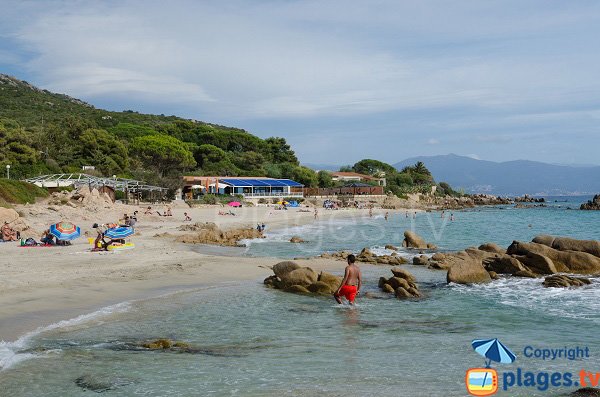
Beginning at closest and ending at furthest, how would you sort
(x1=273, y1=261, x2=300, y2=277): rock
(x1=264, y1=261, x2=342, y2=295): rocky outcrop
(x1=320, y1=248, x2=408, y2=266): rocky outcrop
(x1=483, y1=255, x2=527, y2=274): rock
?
(x1=264, y1=261, x2=342, y2=295): rocky outcrop, (x1=273, y1=261, x2=300, y2=277): rock, (x1=483, y1=255, x2=527, y2=274): rock, (x1=320, y1=248, x2=408, y2=266): rocky outcrop

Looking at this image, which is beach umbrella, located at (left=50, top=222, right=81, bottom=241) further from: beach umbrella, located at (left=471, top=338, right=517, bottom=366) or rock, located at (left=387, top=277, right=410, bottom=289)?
beach umbrella, located at (left=471, top=338, right=517, bottom=366)

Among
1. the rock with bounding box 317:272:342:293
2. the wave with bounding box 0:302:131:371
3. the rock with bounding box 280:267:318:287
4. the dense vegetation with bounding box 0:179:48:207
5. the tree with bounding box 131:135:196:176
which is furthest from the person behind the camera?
the tree with bounding box 131:135:196:176

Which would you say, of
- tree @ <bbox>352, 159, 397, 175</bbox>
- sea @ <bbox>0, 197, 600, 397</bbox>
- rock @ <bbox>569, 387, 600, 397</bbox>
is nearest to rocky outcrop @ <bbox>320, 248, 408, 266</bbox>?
sea @ <bbox>0, 197, 600, 397</bbox>

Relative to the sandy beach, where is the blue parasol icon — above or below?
above

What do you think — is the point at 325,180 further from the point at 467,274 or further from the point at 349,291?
the point at 349,291

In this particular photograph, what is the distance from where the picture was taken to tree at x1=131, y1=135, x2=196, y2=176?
7294 centimetres

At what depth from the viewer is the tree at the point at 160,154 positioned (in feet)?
239

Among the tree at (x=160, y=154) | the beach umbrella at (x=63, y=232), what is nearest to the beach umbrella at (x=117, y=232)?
the beach umbrella at (x=63, y=232)

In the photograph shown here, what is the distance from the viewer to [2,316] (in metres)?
11.1

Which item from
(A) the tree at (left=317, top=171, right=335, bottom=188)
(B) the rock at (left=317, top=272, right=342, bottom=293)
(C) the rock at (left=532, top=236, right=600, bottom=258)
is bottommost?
(B) the rock at (left=317, top=272, right=342, bottom=293)

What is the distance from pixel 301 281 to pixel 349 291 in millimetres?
2266

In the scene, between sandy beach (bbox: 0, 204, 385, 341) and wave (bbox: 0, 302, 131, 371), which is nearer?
wave (bbox: 0, 302, 131, 371)

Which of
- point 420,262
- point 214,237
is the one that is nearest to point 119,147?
point 214,237

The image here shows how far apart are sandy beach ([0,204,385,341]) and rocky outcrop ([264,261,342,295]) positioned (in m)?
1.61
